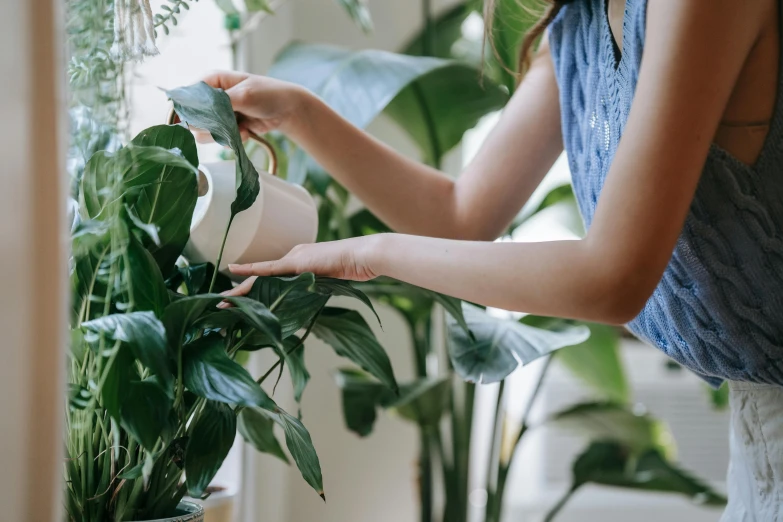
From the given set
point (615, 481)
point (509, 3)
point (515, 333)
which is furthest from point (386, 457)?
point (509, 3)

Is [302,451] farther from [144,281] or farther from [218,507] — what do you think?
[218,507]

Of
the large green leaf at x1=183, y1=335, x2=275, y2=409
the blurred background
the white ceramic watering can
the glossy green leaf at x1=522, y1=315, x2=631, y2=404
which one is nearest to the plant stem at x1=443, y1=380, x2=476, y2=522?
the blurred background

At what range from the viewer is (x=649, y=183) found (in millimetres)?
523

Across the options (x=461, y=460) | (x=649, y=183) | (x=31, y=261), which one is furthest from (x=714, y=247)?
(x=461, y=460)

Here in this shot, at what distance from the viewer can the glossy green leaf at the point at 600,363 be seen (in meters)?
1.41

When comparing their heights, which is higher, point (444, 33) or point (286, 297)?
point (444, 33)

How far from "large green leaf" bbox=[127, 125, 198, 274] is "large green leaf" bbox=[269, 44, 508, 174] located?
0.45m

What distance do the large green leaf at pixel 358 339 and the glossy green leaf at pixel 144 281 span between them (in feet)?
Result: 0.59

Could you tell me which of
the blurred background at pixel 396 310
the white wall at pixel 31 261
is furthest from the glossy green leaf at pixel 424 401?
the white wall at pixel 31 261

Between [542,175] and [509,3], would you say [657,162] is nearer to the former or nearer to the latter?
[542,175]

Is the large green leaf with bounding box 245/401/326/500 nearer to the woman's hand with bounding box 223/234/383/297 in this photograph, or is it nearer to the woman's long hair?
the woman's hand with bounding box 223/234/383/297

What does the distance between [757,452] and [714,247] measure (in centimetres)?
20

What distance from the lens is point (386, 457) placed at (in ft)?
4.99

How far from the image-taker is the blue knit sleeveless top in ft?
2.00
